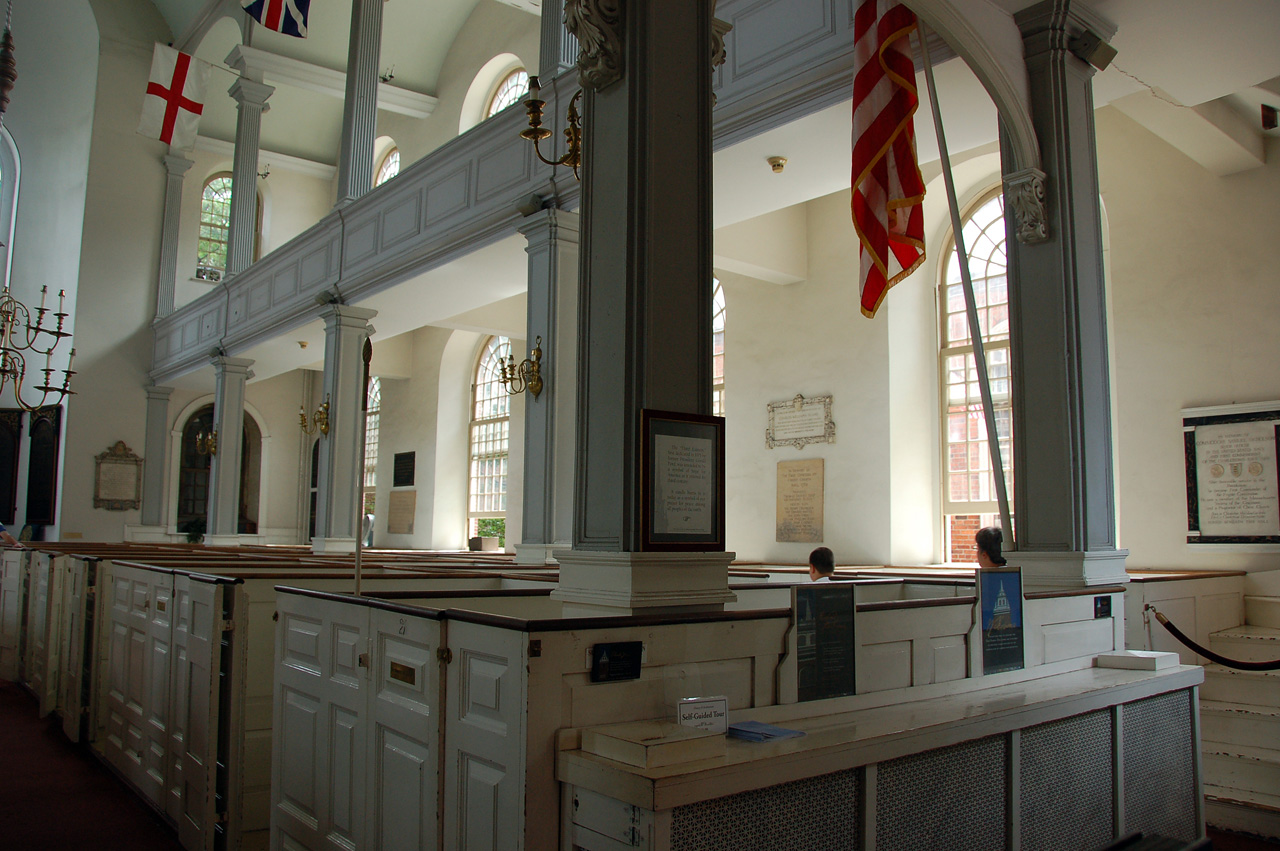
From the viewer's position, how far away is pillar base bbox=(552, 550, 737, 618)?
9.11 ft

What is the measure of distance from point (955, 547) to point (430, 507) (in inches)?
356

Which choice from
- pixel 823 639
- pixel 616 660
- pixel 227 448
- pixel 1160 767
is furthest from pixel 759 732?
pixel 227 448

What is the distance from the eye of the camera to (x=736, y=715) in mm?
2543

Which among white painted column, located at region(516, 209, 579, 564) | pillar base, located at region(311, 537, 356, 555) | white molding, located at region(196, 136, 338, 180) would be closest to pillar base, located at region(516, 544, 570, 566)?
white painted column, located at region(516, 209, 579, 564)

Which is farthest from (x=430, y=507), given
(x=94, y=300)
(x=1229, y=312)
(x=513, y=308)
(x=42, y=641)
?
(x=1229, y=312)

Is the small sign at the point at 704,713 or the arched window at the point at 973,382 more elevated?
the arched window at the point at 973,382

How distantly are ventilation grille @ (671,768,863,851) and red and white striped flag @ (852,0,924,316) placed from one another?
2.52 meters

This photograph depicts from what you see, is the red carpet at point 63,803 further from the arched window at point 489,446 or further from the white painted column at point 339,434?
the arched window at point 489,446

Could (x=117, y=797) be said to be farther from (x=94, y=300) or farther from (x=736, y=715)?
(x=94, y=300)

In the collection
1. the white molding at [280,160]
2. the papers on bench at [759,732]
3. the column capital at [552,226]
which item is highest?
the white molding at [280,160]

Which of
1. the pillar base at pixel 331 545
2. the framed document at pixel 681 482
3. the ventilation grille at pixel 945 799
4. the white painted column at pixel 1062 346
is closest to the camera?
the ventilation grille at pixel 945 799

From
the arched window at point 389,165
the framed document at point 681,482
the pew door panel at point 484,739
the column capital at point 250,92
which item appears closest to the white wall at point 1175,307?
the framed document at point 681,482

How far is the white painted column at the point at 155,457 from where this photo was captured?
1526cm

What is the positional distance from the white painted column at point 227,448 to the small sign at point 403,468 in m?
3.23
